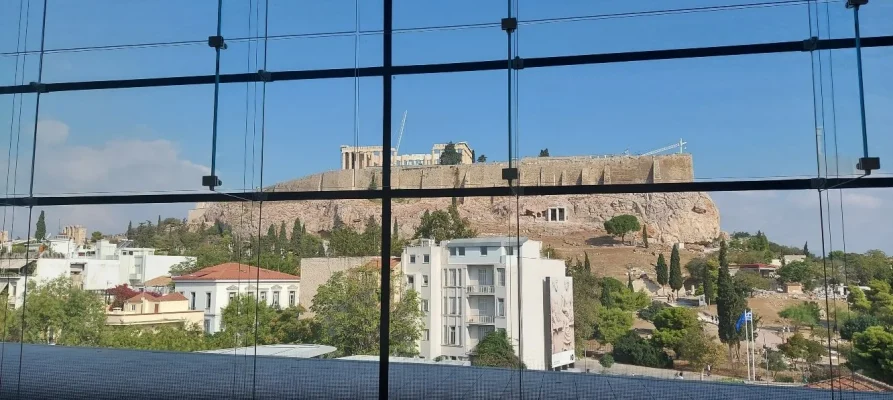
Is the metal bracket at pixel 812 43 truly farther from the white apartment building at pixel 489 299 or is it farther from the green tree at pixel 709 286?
the green tree at pixel 709 286

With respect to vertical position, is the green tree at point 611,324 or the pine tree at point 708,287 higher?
the pine tree at point 708,287

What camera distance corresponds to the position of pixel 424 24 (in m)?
4.18

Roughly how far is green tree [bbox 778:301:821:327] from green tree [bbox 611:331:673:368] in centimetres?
148

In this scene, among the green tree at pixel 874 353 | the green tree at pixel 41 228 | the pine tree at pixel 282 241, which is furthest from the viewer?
the pine tree at pixel 282 241

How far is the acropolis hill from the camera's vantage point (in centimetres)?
415

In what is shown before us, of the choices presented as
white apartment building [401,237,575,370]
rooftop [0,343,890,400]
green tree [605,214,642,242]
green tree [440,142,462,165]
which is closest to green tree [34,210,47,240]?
rooftop [0,343,890,400]

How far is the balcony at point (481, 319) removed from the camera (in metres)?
5.13

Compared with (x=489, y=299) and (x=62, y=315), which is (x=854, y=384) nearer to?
(x=489, y=299)

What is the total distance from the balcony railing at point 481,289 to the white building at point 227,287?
4.89ft

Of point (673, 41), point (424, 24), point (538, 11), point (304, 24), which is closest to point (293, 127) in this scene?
point (304, 24)

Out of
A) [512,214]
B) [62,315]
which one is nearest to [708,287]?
[512,214]

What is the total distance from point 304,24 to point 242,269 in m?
1.72

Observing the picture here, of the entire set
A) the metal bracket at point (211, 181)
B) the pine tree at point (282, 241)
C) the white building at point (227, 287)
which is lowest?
the white building at point (227, 287)

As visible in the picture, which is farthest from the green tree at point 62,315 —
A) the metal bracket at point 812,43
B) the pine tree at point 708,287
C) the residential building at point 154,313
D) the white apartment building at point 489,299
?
the pine tree at point 708,287
